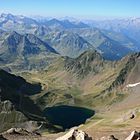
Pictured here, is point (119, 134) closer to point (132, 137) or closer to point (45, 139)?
point (45, 139)

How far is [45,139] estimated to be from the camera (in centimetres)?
7725

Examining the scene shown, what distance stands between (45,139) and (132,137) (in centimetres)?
3664

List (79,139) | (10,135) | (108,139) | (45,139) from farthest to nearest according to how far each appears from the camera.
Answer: (10,135) < (45,139) < (108,139) < (79,139)

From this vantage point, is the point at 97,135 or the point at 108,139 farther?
the point at 97,135

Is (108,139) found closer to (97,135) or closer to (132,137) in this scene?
(132,137)

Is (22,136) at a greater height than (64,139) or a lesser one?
lesser

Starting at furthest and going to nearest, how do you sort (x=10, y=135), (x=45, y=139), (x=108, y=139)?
(x=10, y=135) → (x=45, y=139) → (x=108, y=139)

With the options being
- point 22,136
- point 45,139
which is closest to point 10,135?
point 22,136

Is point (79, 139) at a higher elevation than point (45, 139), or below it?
higher

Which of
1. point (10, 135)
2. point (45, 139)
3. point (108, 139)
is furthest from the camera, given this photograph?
point (10, 135)

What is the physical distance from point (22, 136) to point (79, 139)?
40424 millimetres

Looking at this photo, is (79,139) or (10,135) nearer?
(79,139)

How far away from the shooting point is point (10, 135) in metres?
83.7

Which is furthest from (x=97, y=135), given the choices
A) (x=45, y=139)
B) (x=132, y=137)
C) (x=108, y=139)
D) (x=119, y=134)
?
(x=132, y=137)
